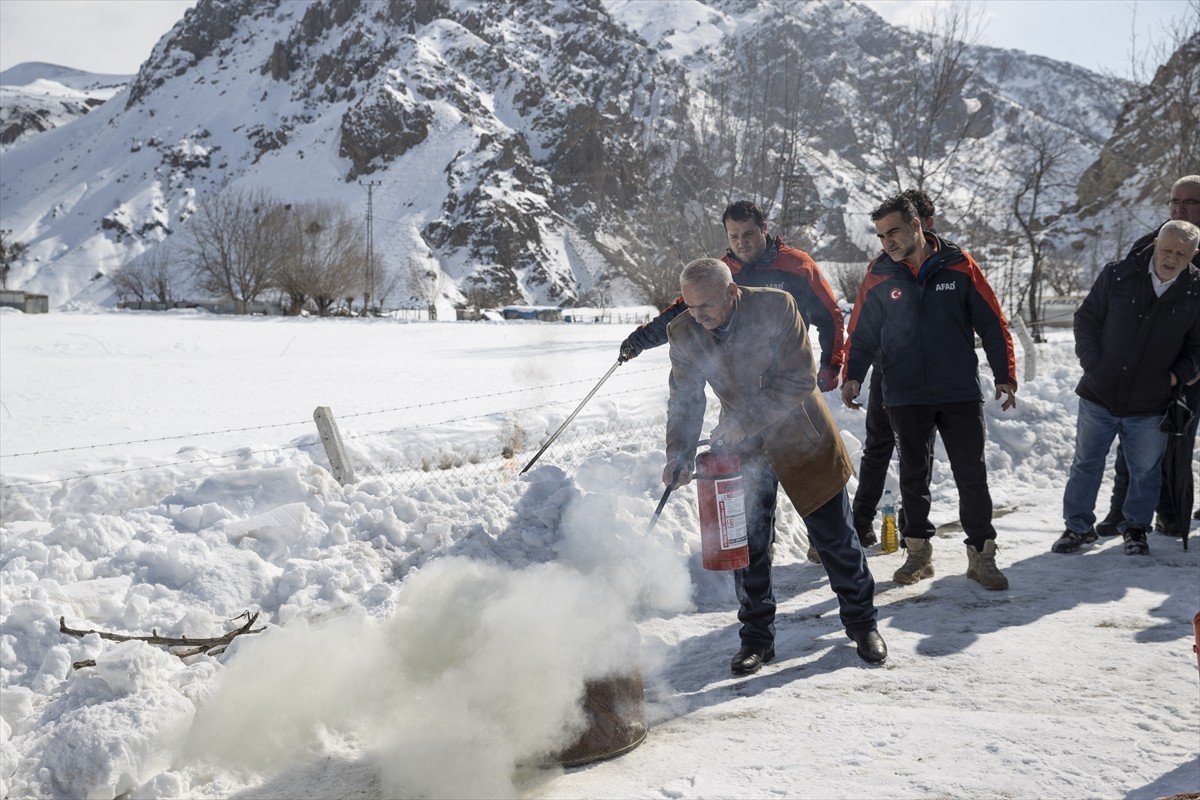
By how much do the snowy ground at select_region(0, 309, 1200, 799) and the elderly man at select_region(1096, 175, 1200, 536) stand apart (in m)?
0.29

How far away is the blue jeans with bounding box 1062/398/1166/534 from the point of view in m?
5.28

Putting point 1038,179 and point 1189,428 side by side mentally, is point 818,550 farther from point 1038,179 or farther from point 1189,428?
Result: point 1038,179

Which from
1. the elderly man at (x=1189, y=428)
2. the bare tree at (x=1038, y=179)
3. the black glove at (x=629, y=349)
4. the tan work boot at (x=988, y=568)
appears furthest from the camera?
the bare tree at (x=1038, y=179)

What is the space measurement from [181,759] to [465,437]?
17.4 feet

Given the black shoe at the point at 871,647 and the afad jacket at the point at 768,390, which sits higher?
the afad jacket at the point at 768,390

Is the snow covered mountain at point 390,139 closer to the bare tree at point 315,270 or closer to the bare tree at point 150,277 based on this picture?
the bare tree at point 150,277

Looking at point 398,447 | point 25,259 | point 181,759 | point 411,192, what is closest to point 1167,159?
point 398,447

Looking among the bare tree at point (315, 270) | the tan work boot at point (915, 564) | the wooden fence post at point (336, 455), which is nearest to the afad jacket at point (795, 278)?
the tan work boot at point (915, 564)

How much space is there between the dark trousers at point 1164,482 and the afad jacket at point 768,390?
3047mm

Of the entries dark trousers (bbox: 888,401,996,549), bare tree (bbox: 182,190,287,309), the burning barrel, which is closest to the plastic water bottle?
dark trousers (bbox: 888,401,996,549)

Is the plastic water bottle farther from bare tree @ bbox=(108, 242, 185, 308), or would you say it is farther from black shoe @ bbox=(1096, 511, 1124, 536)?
bare tree @ bbox=(108, 242, 185, 308)

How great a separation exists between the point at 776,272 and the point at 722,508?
169cm

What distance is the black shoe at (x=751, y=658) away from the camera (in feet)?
12.8

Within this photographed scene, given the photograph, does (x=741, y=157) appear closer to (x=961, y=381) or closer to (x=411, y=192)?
(x=961, y=381)
